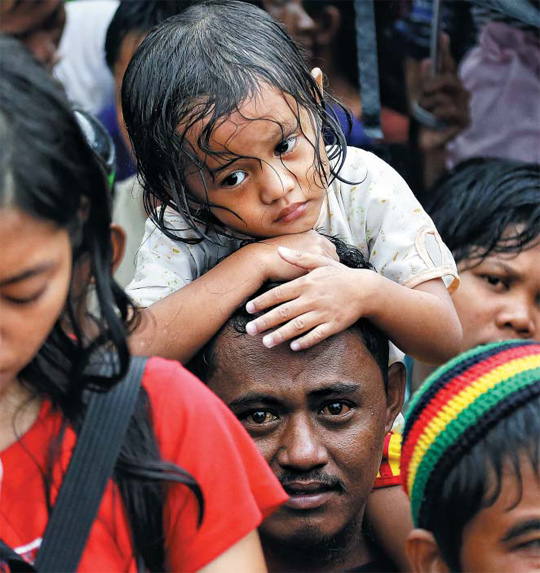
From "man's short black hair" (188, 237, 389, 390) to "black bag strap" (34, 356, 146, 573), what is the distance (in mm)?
728

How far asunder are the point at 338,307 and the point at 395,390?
0.40 m

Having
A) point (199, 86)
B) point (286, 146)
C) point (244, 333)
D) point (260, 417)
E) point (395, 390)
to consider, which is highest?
point (199, 86)

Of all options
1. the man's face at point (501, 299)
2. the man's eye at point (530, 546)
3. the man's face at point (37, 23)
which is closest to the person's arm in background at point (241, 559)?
the man's eye at point (530, 546)

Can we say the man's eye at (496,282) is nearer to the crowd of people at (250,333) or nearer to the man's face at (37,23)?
the crowd of people at (250,333)

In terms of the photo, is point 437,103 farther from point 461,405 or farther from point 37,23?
point 461,405

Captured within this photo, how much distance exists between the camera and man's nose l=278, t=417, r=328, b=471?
2.23 meters

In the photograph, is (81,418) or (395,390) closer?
(81,418)

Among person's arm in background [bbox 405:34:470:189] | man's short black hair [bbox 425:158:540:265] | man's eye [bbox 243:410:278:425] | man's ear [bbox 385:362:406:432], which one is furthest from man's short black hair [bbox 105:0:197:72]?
man's eye [bbox 243:410:278:425]

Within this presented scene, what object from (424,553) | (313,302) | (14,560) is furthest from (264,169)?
(14,560)

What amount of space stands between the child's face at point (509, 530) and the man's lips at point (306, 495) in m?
0.41

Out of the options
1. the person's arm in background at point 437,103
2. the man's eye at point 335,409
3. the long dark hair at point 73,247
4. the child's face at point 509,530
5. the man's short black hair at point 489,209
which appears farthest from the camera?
the person's arm in background at point 437,103

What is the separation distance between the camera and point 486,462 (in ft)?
6.30

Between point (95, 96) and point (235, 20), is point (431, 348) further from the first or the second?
point (95, 96)

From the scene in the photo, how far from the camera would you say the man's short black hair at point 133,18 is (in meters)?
3.96
